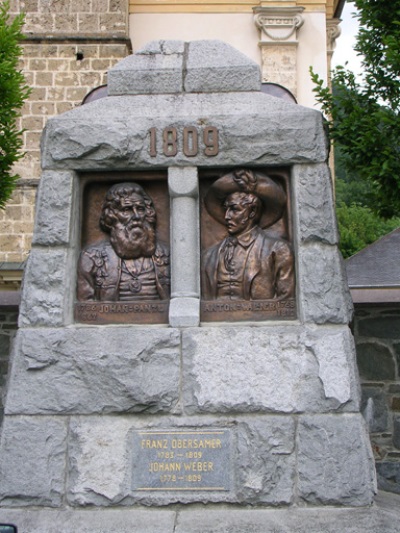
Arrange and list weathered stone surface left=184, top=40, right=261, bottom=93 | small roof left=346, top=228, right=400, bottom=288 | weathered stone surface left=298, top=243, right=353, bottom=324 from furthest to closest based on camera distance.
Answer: small roof left=346, top=228, right=400, bottom=288, weathered stone surface left=184, top=40, right=261, bottom=93, weathered stone surface left=298, top=243, right=353, bottom=324

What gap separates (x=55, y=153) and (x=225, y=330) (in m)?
1.45

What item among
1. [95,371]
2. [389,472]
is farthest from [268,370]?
[389,472]

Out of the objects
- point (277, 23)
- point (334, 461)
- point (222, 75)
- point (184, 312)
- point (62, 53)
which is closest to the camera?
point (334, 461)

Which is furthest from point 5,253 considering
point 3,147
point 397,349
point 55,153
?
point 55,153

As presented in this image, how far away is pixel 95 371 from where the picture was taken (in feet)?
12.6

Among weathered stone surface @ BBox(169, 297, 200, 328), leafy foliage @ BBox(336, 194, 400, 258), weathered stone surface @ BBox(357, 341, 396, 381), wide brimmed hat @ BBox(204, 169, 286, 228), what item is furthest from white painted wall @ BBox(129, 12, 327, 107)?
weathered stone surface @ BBox(169, 297, 200, 328)

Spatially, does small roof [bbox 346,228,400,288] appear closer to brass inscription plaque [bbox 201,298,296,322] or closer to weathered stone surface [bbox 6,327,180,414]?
brass inscription plaque [bbox 201,298,296,322]

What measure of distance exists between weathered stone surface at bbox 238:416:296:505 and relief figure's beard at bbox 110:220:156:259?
1.17 meters

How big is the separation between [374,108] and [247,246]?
2669mm

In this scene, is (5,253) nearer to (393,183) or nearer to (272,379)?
(393,183)

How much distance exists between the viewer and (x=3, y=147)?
21.3 feet

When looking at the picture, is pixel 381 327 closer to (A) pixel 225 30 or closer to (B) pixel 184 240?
(B) pixel 184 240

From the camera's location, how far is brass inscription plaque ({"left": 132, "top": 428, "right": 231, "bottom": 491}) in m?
3.70

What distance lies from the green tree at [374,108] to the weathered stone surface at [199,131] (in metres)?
1.98
